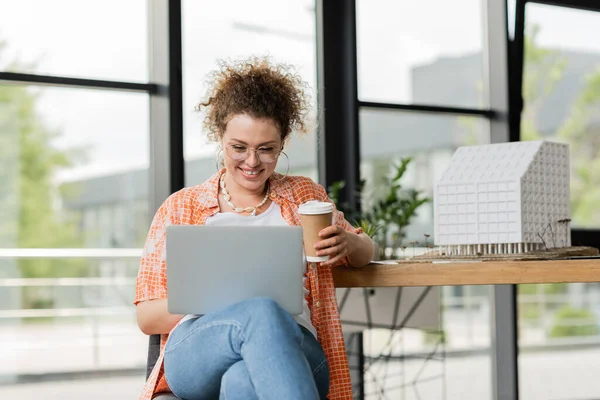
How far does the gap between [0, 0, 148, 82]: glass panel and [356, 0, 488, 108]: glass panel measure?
3.59ft

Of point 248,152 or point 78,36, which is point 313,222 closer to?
point 248,152

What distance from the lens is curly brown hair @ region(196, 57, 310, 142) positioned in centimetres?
189

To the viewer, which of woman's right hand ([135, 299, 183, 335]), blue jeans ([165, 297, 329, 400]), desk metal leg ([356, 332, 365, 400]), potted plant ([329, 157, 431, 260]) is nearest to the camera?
blue jeans ([165, 297, 329, 400])


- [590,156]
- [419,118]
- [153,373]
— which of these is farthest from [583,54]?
[153,373]

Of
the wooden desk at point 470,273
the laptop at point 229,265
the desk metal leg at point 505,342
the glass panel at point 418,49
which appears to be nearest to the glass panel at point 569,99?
the glass panel at point 418,49

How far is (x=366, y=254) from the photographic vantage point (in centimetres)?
186

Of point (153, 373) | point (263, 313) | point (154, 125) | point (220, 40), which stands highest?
point (220, 40)

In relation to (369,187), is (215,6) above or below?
above

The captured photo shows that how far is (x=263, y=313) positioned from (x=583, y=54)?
312cm

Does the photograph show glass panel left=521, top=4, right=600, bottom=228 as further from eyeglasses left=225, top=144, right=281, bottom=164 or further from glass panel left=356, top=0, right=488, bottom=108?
eyeglasses left=225, top=144, right=281, bottom=164

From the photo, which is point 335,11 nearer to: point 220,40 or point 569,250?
point 220,40

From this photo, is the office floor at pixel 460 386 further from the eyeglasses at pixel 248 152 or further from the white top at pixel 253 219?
the eyeglasses at pixel 248 152

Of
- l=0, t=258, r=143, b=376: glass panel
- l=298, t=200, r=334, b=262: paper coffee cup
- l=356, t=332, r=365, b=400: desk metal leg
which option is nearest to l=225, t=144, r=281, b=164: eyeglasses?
l=298, t=200, r=334, b=262: paper coffee cup

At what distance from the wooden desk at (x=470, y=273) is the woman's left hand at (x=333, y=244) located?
0.13 m
